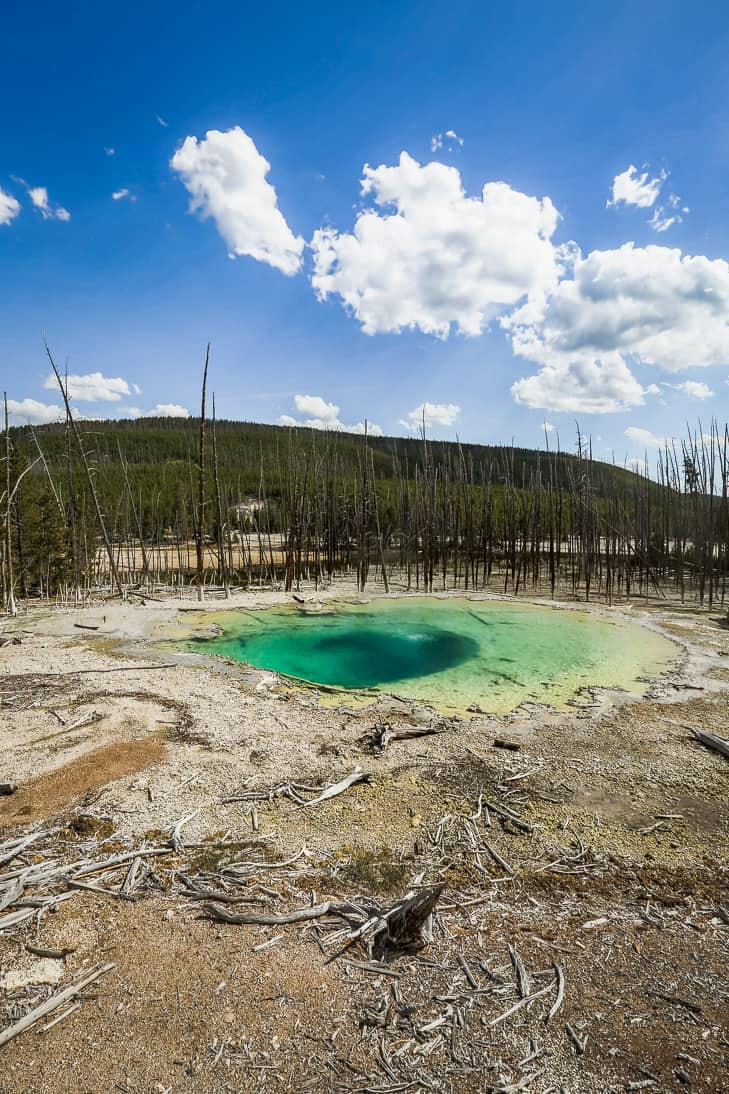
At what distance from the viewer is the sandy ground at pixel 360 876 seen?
2.41 metres

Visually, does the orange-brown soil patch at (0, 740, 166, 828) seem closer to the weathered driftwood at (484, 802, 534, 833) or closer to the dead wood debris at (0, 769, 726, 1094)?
the dead wood debris at (0, 769, 726, 1094)

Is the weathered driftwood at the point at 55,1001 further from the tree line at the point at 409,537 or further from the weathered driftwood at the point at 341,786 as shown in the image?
the tree line at the point at 409,537

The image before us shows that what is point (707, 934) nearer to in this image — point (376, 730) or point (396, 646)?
point (376, 730)

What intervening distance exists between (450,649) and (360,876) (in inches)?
361

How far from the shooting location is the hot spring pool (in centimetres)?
949

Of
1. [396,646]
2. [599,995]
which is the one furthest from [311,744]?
[396,646]

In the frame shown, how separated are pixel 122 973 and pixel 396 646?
35.0 ft

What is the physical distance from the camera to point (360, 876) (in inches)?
152

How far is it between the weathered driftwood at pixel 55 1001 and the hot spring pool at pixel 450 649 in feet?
20.2

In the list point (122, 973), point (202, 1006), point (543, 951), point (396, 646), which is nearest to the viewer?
point (202, 1006)

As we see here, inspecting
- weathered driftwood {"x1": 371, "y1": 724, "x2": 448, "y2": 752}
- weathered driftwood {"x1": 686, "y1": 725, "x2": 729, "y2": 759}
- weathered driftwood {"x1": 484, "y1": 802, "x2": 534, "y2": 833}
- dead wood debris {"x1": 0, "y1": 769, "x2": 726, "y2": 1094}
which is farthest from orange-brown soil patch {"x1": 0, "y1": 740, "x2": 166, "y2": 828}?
weathered driftwood {"x1": 686, "y1": 725, "x2": 729, "y2": 759}

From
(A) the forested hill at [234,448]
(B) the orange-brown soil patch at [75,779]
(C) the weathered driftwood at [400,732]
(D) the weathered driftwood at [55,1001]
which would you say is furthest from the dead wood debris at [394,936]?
(A) the forested hill at [234,448]

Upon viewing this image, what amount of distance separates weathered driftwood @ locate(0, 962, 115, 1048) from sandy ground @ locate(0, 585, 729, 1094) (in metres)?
0.06

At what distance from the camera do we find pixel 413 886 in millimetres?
3766
